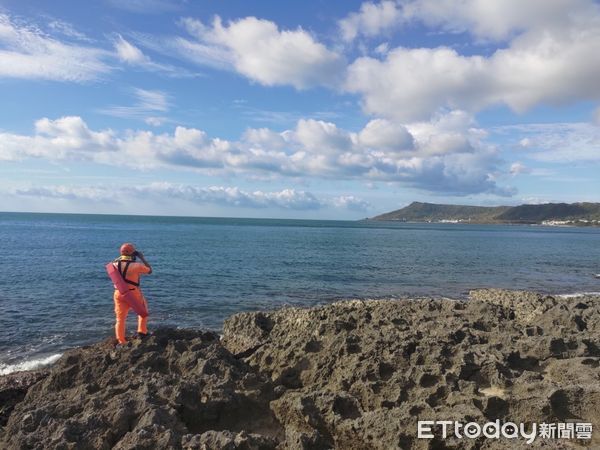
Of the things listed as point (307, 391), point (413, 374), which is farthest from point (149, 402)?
point (413, 374)

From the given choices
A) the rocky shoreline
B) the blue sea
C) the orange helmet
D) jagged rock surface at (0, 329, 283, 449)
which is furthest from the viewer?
the blue sea

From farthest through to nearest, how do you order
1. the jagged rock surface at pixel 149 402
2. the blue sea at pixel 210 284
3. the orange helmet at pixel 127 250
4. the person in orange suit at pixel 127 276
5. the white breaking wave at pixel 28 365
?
the blue sea at pixel 210 284 → the white breaking wave at pixel 28 365 → the orange helmet at pixel 127 250 → the person in orange suit at pixel 127 276 → the jagged rock surface at pixel 149 402

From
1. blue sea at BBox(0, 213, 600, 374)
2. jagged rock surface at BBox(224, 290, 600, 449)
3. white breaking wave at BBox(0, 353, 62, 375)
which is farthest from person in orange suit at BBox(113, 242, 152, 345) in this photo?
blue sea at BBox(0, 213, 600, 374)

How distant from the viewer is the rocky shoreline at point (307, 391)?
7.52 meters

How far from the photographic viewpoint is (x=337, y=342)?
37.4ft

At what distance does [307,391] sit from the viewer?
9.42 m

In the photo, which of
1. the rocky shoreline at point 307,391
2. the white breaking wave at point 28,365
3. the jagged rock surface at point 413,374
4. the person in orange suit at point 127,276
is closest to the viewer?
the rocky shoreline at point 307,391

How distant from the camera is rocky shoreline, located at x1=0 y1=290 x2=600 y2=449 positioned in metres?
7.52

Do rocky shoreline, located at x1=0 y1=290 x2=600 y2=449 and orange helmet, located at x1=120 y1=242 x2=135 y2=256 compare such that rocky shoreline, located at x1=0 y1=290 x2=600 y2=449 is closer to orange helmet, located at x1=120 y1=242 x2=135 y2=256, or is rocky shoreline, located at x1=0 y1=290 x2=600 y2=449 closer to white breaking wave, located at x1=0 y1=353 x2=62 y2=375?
orange helmet, located at x1=120 y1=242 x2=135 y2=256

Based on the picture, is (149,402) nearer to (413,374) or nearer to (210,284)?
(413,374)

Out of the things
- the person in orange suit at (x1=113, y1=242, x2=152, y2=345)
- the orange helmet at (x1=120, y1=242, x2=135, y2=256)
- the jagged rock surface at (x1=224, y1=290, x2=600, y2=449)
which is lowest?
the jagged rock surface at (x1=224, y1=290, x2=600, y2=449)

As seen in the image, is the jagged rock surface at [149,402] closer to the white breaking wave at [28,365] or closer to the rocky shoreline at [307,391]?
the rocky shoreline at [307,391]

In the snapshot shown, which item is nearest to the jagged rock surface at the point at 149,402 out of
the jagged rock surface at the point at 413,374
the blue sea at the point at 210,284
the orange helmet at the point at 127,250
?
the jagged rock surface at the point at 413,374

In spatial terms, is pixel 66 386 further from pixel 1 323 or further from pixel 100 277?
A: pixel 100 277
